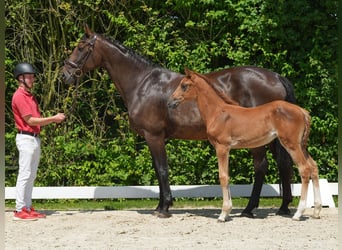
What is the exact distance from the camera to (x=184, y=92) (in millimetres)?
5859

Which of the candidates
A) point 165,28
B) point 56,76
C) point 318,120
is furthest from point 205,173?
point 56,76

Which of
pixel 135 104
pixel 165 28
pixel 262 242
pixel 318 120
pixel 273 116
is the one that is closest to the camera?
pixel 262 242

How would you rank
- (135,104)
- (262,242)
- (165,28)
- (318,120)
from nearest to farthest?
(262,242)
(135,104)
(318,120)
(165,28)

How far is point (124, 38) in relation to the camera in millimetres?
9742

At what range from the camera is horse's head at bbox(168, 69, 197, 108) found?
5.80 metres

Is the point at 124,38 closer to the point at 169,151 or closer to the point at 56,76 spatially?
the point at 56,76

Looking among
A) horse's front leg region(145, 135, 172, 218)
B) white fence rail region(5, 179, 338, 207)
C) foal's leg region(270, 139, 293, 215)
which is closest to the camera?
foal's leg region(270, 139, 293, 215)

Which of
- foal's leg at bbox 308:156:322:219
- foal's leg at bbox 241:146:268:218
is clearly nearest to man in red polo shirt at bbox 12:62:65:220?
foal's leg at bbox 241:146:268:218

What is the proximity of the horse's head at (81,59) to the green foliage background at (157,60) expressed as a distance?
89.2 inches

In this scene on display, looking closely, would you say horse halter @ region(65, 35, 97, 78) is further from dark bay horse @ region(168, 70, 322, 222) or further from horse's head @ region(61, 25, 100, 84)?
dark bay horse @ region(168, 70, 322, 222)

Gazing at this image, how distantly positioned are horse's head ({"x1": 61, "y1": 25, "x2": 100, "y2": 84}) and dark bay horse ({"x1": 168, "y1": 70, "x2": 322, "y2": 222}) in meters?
1.52

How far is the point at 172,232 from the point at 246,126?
1490 millimetres

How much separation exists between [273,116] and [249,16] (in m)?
3.76

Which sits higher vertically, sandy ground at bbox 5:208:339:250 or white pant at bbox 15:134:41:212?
white pant at bbox 15:134:41:212
